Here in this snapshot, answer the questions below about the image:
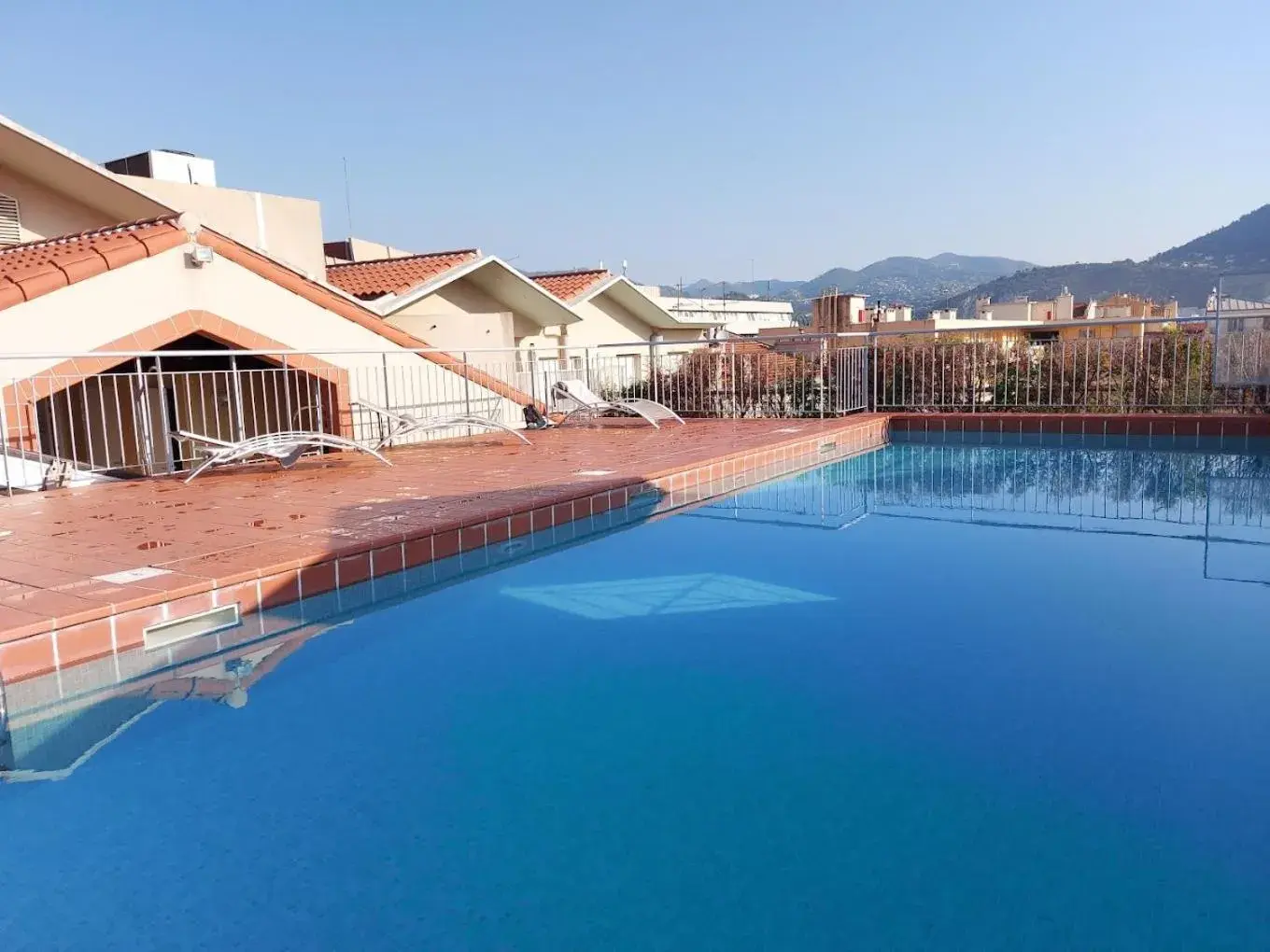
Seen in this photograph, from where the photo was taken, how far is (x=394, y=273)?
1686 cm

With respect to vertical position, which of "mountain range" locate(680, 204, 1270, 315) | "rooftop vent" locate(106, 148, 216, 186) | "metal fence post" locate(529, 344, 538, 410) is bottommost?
"metal fence post" locate(529, 344, 538, 410)

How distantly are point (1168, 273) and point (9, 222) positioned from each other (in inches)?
3062

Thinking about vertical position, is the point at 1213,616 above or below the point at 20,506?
below

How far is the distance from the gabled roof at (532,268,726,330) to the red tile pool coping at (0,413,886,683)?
12.6m

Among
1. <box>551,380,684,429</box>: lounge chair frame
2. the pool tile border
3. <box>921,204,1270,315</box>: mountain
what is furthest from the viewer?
<box>921,204,1270,315</box>: mountain

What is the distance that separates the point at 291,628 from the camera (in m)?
4.20

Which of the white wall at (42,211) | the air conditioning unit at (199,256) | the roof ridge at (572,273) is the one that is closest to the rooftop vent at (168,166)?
the white wall at (42,211)

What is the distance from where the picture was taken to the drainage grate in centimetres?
384

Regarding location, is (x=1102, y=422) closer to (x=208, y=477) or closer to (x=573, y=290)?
(x=208, y=477)

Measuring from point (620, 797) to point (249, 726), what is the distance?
1.49 metres

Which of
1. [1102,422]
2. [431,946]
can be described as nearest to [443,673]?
[431,946]

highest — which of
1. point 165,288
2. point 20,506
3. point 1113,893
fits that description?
point 165,288

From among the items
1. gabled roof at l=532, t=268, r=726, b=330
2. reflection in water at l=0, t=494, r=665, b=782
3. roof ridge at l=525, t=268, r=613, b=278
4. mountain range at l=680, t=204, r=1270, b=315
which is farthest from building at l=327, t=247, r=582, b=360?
mountain range at l=680, t=204, r=1270, b=315

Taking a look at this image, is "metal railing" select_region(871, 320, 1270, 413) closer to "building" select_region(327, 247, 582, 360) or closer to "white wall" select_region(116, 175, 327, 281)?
"building" select_region(327, 247, 582, 360)
